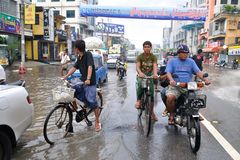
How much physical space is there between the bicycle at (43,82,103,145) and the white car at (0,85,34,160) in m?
0.58

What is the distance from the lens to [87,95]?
5.87m

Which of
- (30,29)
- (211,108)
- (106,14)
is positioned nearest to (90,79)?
(211,108)

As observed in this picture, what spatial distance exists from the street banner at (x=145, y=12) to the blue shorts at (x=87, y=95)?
24063 millimetres

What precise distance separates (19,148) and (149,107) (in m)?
2.59

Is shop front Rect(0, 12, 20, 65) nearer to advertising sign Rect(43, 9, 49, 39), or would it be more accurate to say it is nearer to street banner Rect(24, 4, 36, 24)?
street banner Rect(24, 4, 36, 24)

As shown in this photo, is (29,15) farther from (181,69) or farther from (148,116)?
(181,69)

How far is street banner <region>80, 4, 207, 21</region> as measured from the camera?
29.0 meters

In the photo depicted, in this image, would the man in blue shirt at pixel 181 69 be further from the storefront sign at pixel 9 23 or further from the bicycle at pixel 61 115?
the storefront sign at pixel 9 23

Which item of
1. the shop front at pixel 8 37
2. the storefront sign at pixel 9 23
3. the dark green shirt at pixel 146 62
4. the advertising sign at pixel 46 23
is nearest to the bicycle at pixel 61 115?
the dark green shirt at pixel 146 62

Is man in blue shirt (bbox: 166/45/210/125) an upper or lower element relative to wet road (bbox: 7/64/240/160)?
upper

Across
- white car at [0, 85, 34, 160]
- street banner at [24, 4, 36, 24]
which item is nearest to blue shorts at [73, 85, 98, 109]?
white car at [0, 85, 34, 160]

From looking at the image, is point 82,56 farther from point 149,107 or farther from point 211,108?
point 211,108

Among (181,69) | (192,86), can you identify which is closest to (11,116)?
(192,86)

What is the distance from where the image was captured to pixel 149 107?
583 cm
